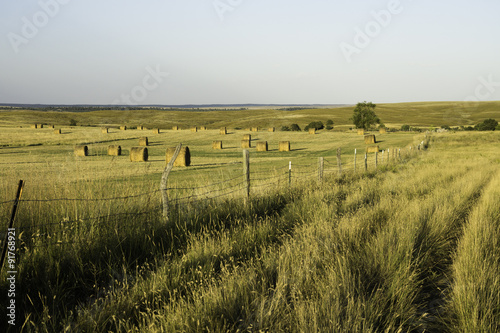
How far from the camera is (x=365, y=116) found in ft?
228

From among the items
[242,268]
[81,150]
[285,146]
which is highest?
[242,268]

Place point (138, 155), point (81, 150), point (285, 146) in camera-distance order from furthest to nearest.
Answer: point (285, 146) < point (81, 150) < point (138, 155)

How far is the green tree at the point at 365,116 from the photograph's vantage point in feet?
226

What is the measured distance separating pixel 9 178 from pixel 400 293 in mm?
6378

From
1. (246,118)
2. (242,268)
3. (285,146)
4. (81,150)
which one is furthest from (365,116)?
(242,268)

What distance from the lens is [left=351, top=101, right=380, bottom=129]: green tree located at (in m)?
68.9

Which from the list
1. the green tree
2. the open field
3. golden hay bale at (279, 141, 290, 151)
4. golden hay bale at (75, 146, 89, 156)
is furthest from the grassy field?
the open field

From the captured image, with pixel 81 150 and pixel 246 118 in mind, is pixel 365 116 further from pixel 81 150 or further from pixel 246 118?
pixel 81 150

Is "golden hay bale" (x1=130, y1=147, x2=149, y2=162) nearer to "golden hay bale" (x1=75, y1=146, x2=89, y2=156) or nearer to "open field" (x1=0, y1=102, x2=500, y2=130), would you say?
"golden hay bale" (x1=75, y1=146, x2=89, y2=156)

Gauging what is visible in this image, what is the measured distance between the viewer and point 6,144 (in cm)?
3462

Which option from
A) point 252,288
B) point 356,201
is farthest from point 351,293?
point 356,201

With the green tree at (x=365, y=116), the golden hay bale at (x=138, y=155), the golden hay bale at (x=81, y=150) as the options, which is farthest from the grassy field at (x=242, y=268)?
the green tree at (x=365, y=116)

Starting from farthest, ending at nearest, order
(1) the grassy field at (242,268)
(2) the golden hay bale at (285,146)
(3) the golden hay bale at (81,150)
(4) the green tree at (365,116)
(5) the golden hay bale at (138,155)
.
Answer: (4) the green tree at (365,116), (2) the golden hay bale at (285,146), (3) the golden hay bale at (81,150), (5) the golden hay bale at (138,155), (1) the grassy field at (242,268)

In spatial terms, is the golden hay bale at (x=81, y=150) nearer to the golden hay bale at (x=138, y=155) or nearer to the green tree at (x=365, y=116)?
the golden hay bale at (x=138, y=155)
